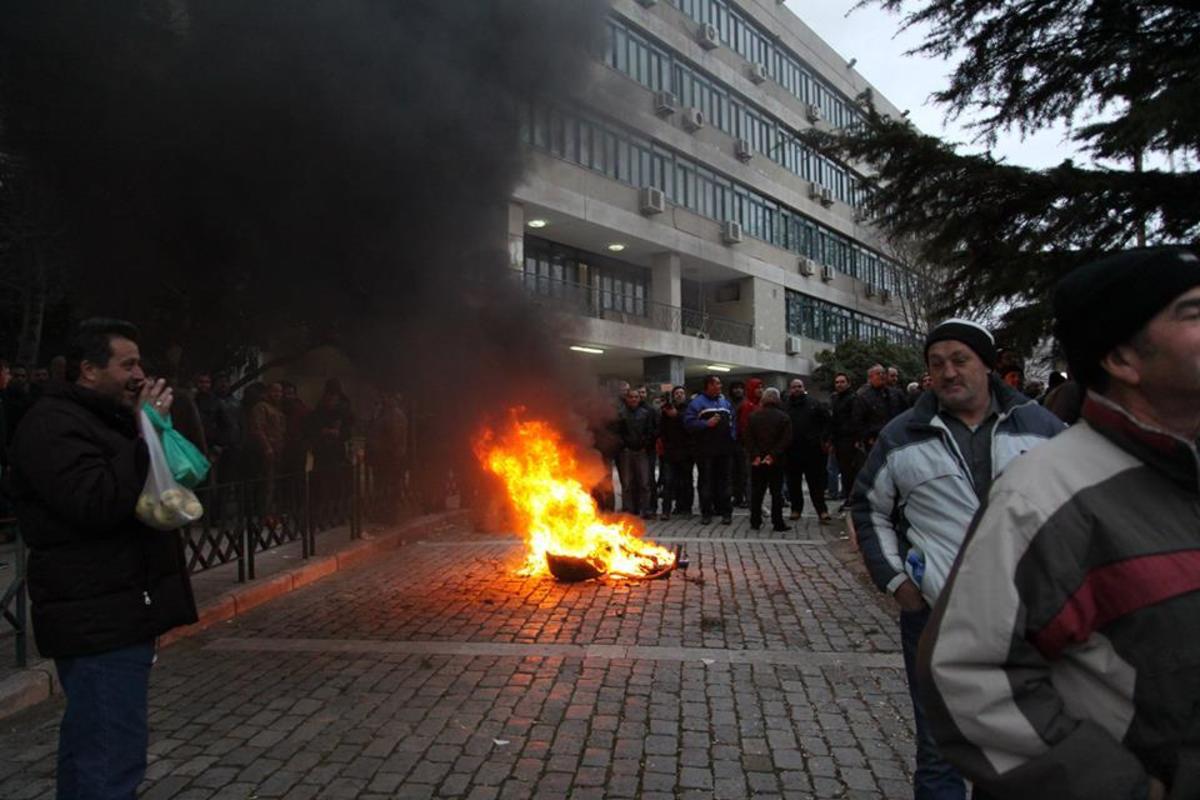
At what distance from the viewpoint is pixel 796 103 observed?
3403 cm

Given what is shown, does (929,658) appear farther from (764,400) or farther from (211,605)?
(764,400)

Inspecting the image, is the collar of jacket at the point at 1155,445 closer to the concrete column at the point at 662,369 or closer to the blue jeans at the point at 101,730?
the blue jeans at the point at 101,730

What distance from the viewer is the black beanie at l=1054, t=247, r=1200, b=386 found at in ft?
4.34

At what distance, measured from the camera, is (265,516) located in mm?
7500

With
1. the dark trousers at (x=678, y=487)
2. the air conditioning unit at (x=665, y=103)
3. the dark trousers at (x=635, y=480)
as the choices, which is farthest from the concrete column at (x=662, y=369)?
the dark trousers at (x=635, y=480)

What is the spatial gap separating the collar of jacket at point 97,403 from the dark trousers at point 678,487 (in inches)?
369

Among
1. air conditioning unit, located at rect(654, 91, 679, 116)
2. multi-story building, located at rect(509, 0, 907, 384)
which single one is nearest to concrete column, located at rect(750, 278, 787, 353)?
multi-story building, located at rect(509, 0, 907, 384)

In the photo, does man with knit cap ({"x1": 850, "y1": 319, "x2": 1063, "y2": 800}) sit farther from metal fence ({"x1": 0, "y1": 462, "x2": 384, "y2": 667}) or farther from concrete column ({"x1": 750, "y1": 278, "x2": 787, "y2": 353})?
concrete column ({"x1": 750, "y1": 278, "x2": 787, "y2": 353})

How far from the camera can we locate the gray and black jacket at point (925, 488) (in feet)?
8.52

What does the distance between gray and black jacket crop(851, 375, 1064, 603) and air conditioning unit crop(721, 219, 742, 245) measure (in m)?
26.6

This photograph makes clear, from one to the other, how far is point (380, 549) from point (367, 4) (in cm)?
553

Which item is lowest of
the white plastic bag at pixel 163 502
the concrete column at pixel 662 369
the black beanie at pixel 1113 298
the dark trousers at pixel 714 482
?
the dark trousers at pixel 714 482

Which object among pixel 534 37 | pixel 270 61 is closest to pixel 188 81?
pixel 270 61

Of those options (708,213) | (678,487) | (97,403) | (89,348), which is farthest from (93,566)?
(708,213)
